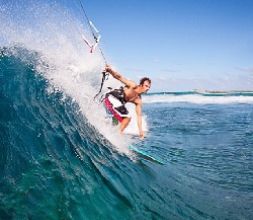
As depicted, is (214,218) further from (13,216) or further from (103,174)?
(13,216)

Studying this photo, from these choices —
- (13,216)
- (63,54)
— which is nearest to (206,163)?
(13,216)

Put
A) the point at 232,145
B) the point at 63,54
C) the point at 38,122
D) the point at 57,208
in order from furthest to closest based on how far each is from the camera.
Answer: the point at 63,54 < the point at 232,145 < the point at 38,122 < the point at 57,208

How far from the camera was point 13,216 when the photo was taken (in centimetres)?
398

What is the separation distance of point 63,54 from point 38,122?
6.84 meters

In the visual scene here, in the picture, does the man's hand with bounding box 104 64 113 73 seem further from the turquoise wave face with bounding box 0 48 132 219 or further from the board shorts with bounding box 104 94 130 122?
the turquoise wave face with bounding box 0 48 132 219

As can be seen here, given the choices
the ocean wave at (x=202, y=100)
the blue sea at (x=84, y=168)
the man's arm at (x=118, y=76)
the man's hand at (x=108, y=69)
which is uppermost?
the ocean wave at (x=202, y=100)

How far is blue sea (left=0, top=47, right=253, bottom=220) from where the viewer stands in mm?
4688

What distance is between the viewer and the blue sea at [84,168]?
4.69 metres

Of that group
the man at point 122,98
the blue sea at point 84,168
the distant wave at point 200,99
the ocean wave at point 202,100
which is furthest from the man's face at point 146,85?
the distant wave at point 200,99

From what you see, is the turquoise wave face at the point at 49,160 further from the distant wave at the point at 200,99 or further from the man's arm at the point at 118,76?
the distant wave at the point at 200,99

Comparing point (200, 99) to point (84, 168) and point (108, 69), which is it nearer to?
point (108, 69)

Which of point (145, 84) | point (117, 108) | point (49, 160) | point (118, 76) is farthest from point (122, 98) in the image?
point (49, 160)

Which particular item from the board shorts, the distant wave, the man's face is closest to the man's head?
the man's face

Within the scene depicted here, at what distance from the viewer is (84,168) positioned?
592 cm
